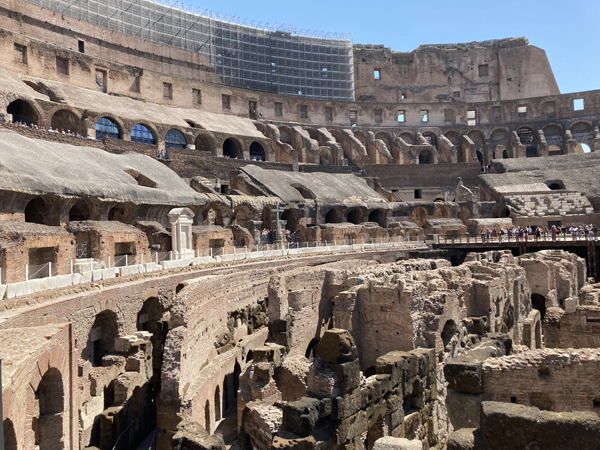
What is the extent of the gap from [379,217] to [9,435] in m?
36.4

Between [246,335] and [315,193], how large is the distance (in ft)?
80.5

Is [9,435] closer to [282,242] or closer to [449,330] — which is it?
[449,330]

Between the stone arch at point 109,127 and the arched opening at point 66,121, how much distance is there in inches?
55.5

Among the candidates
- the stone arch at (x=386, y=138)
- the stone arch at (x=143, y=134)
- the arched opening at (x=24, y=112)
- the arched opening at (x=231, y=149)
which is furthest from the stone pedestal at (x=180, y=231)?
the stone arch at (x=386, y=138)

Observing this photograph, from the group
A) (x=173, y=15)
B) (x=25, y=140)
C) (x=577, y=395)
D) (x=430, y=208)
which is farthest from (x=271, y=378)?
(x=173, y=15)

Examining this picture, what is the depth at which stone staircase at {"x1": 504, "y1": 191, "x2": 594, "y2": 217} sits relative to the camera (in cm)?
3884

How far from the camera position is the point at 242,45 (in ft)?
186

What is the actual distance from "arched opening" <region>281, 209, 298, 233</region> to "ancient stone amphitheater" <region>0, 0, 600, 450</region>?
0.12 m

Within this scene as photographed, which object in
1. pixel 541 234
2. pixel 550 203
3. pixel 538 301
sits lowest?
pixel 538 301

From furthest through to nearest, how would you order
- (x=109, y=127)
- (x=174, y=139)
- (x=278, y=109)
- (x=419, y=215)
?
1. (x=278, y=109)
2. (x=419, y=215)
3. (x=174, y=139)
4. (x=109, y=127)

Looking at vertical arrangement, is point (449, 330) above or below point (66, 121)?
below

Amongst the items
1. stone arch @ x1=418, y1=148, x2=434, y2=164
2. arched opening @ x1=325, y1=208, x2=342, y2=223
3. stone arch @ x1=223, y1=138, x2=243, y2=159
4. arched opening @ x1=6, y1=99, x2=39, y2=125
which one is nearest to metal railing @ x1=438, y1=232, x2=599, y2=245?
arched opening @ x1=325, y1=208, x2=342, y2=223

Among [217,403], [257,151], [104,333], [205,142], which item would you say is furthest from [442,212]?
[217,403]

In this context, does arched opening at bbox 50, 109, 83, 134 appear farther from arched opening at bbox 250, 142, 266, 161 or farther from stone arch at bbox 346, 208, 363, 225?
stone arch at bbox 346, 208, 363, 225
